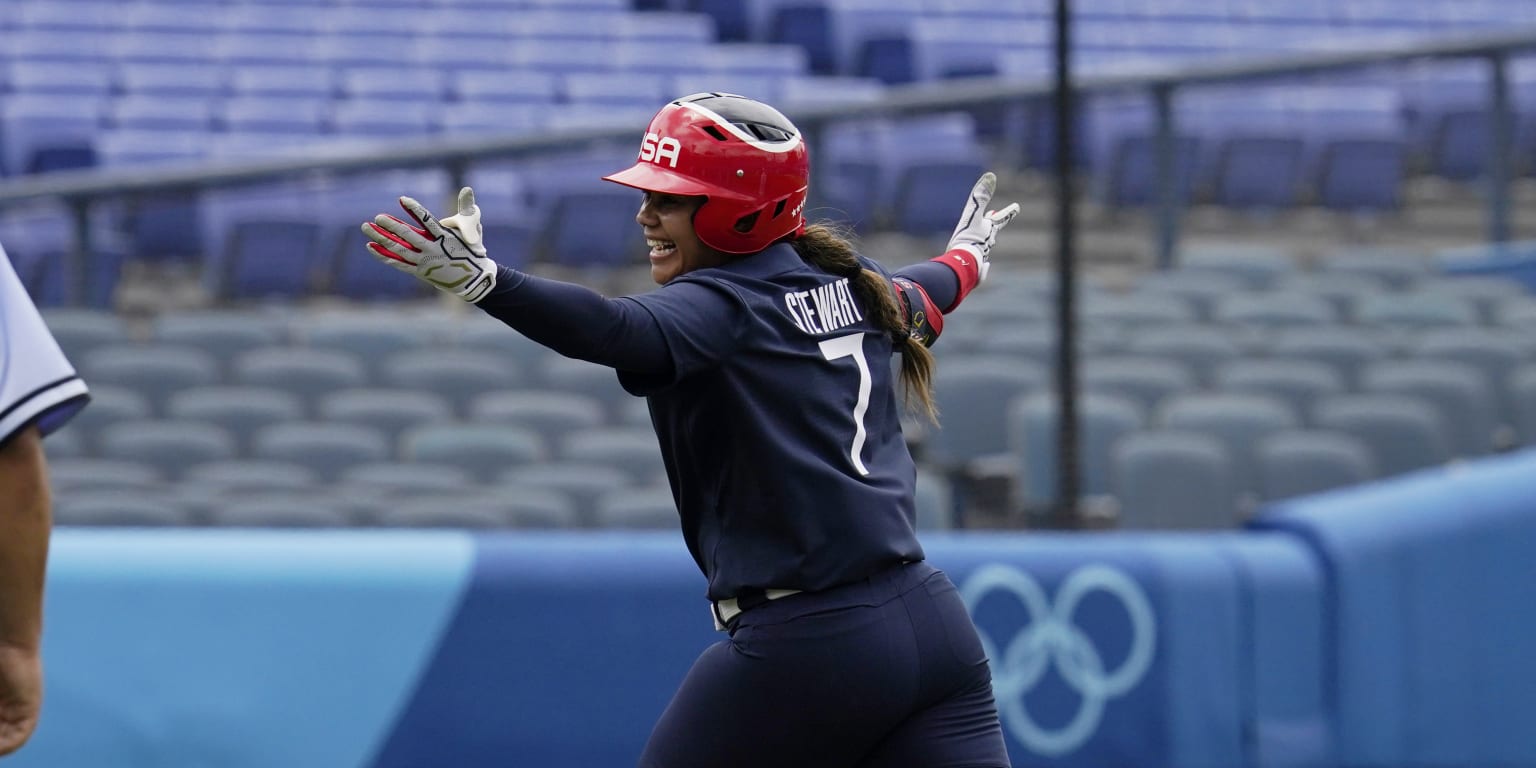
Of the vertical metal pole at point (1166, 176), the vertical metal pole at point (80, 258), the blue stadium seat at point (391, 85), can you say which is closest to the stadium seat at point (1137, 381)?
the vertical metal pole at point (1166, 176)

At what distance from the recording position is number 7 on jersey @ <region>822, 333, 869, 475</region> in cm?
328

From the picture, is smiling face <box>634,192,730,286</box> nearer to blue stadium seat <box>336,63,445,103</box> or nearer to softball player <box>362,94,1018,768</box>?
softball player <box>362,94,1018,768</box>

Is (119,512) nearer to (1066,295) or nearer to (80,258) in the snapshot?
(1066,295)

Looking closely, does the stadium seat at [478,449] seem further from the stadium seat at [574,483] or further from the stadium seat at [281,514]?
the stadium seat at [281,514]

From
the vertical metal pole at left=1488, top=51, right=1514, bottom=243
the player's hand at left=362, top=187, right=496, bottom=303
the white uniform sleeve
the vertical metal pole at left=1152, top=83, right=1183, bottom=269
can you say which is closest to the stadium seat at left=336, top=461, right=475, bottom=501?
the player's hand at left=362, top=187, right=496, bottom=303

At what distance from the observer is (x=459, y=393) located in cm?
887

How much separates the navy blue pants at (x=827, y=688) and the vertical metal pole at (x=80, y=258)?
7.51 meters

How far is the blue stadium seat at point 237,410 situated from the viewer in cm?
830

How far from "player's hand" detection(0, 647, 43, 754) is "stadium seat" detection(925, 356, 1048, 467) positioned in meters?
6.57

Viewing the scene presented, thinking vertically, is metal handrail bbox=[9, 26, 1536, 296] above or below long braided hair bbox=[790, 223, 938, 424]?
below

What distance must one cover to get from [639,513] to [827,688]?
3886mm

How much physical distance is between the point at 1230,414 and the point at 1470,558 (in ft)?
7.53

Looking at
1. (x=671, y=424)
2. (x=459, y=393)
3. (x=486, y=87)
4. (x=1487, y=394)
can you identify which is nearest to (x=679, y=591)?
(x=671, y=424)

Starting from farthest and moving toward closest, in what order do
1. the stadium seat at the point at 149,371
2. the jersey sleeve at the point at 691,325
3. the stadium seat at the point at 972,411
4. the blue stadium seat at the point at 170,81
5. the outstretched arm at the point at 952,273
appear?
the blue stadium seat at the point at 170,81 < the stadium seat at the point at 972,411 < the stadium seat at the point at 149,371 < the outstretched arm at the point at 952,273 < the jersey sleeve at the point at 691,325
